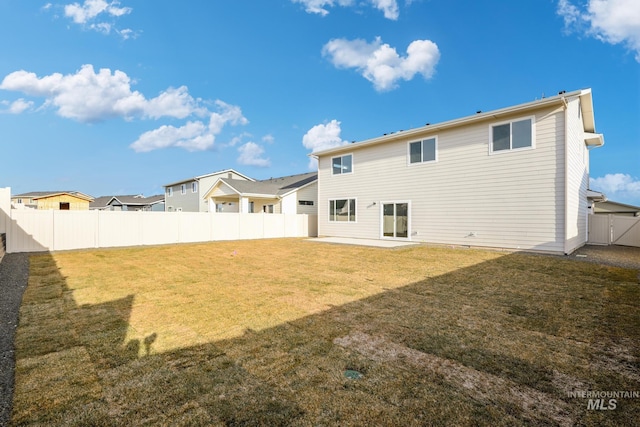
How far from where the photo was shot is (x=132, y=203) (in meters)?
40.8

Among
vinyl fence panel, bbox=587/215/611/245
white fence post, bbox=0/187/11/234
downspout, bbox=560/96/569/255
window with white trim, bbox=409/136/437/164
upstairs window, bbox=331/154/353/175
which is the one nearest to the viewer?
downspout, bbox=560/96/569/255

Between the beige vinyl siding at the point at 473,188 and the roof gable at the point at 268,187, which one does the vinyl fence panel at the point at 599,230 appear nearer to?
the beige vinyl siding at the point at 473,188

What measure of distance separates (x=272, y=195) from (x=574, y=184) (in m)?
16.9

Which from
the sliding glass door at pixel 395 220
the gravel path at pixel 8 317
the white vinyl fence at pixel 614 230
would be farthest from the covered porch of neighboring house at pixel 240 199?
the white vinyl fence at pixel 614 230

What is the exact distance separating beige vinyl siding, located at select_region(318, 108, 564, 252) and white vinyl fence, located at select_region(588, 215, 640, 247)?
7.43 metres

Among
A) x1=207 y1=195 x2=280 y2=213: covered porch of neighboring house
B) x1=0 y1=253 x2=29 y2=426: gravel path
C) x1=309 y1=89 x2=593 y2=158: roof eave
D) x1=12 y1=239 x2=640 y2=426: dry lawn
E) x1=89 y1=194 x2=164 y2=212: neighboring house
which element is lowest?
x1=12 y1=239 x2=640 y2=426: dry lawn

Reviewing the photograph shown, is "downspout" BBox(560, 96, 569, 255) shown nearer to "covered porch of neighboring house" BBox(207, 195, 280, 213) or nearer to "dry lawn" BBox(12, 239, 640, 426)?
"dry lawn" BBox(12, 239, 640, 426)

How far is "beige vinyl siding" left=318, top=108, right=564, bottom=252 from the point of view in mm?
10203

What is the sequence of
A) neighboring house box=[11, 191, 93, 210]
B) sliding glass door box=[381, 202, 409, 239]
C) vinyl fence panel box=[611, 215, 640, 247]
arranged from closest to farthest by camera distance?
vinyl fence panel box=[611, 215, 640, 247] < sliding glass door box=[381, 202, 409, 239] < neighboring house box=[11, 191, 93, 210]

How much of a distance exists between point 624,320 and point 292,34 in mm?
20668

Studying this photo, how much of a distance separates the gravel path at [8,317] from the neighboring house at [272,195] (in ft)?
42.3

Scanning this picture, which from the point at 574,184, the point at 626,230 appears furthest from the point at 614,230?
the point at 574,184

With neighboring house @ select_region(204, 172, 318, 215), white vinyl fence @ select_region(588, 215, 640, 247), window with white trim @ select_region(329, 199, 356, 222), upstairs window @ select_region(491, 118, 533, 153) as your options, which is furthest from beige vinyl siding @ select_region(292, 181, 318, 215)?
white vinyl fence @ select_region(588, 215, 640, 247)

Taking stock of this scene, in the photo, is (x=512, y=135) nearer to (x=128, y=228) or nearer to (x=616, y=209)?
(x=128, y=228)
